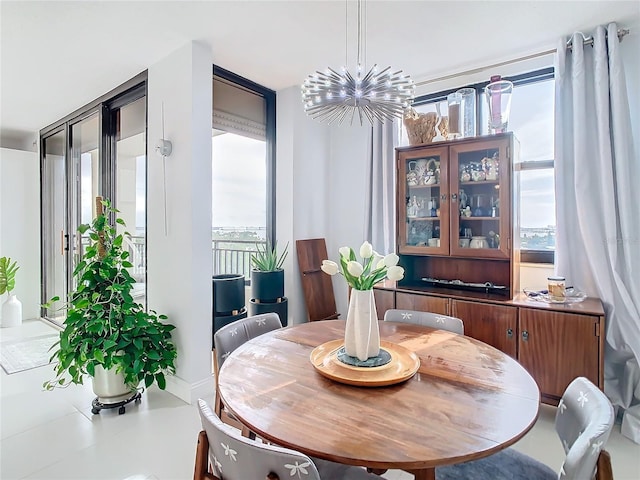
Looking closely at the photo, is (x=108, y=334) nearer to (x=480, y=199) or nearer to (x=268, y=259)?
(x=268, y=259)

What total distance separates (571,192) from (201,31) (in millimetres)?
2833

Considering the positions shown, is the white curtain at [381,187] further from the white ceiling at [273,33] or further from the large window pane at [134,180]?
the large window pane at [134,180]

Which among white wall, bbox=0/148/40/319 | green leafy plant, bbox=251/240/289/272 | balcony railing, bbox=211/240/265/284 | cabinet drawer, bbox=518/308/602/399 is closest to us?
cabinet drawer, bbox=518/308/602/399

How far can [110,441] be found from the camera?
7.07 feet

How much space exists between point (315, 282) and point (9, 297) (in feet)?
13.7

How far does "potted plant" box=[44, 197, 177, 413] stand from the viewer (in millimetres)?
2391

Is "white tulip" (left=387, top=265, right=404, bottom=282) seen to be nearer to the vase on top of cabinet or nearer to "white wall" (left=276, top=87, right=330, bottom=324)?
the vase on top of cabinet

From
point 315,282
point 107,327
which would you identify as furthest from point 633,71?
point 107,327

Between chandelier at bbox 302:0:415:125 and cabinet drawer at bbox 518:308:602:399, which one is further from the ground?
chandelier at bbox 302:0:415:125

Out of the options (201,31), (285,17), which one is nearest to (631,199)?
(285,17)

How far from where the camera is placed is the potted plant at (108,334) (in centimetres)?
239

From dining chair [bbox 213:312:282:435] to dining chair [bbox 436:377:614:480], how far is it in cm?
100

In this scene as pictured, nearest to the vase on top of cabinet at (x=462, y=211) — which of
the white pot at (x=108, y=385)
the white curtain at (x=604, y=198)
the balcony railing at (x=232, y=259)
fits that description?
the white curtain at (x=604, y=198)

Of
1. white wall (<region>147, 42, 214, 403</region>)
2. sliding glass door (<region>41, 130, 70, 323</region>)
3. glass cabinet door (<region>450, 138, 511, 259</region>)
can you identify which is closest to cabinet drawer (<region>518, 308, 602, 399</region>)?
glass cabinet door (<region>450, 138, 511, 259</region>)
